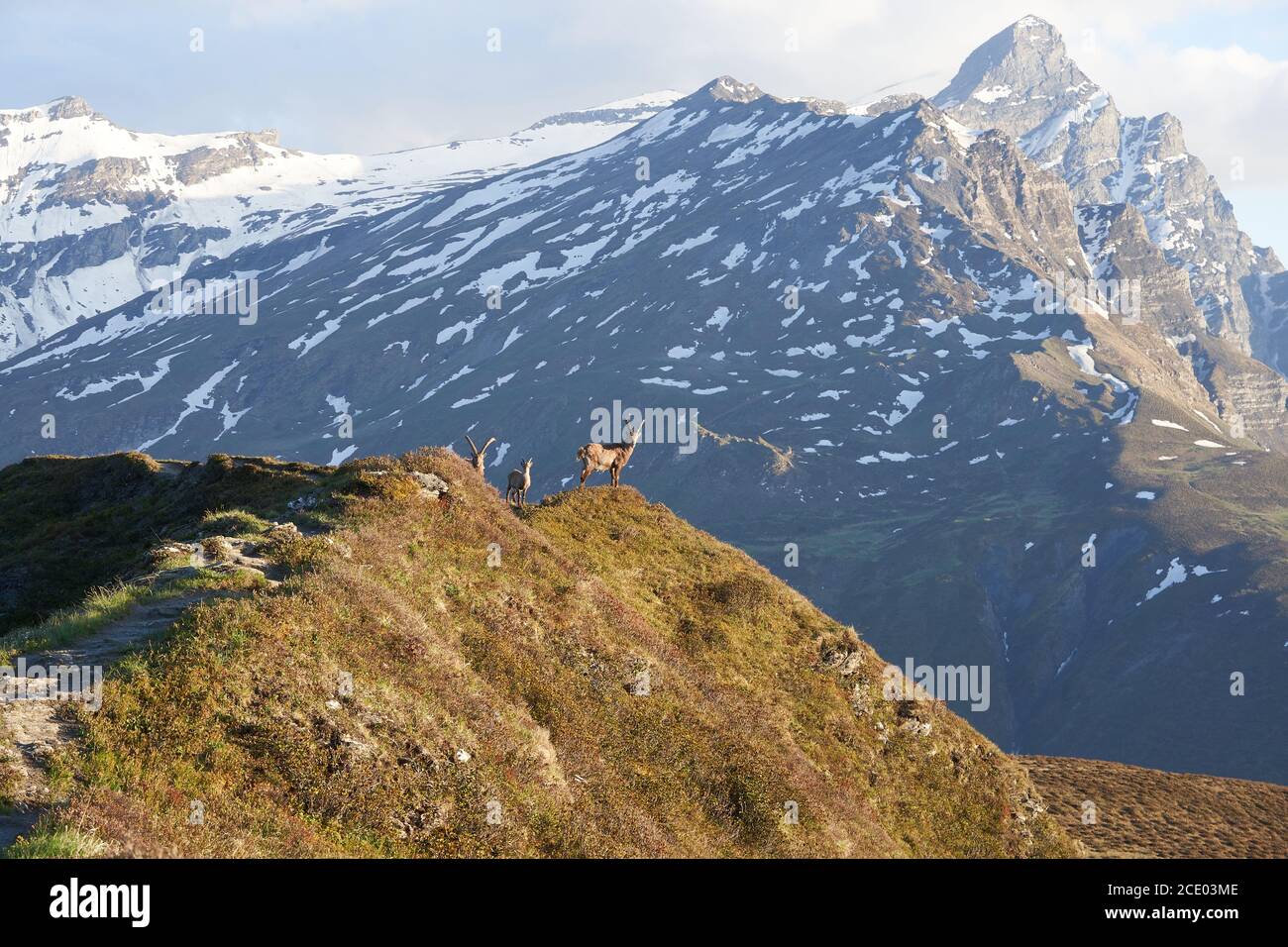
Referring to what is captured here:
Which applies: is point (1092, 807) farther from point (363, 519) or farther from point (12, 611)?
point (12, 611)

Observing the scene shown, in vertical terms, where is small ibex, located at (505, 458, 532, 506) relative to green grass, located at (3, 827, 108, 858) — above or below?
above

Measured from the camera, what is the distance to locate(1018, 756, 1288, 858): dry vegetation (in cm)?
4316

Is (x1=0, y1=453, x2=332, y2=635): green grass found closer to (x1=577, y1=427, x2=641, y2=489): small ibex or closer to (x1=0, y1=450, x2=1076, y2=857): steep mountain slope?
(x1=0, y1=450, x2=1076, y2=857): steep mountain slope

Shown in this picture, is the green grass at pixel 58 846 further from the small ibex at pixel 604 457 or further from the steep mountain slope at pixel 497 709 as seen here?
the small ibex at pixel 604 457

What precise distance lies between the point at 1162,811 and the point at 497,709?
40655 millimetres

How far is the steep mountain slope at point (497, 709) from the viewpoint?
14727 millimetres

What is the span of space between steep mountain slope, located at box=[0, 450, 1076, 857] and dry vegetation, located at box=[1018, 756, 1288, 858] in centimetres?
920

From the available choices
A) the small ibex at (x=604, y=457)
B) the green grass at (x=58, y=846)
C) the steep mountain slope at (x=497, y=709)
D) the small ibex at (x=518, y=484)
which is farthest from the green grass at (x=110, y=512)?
the green grass at (x=58, y=846)

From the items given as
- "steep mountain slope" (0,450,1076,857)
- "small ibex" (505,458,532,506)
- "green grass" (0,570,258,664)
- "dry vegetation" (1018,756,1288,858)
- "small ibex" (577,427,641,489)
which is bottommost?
"dry vegetation" (1018,756,1288,858)

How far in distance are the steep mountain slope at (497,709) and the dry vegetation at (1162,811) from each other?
9.20 metres

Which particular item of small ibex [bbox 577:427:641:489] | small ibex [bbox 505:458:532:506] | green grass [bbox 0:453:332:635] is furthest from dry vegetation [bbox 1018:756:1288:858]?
green grass [bbox 0:453:332:635]

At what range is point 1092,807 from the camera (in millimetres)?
45969
